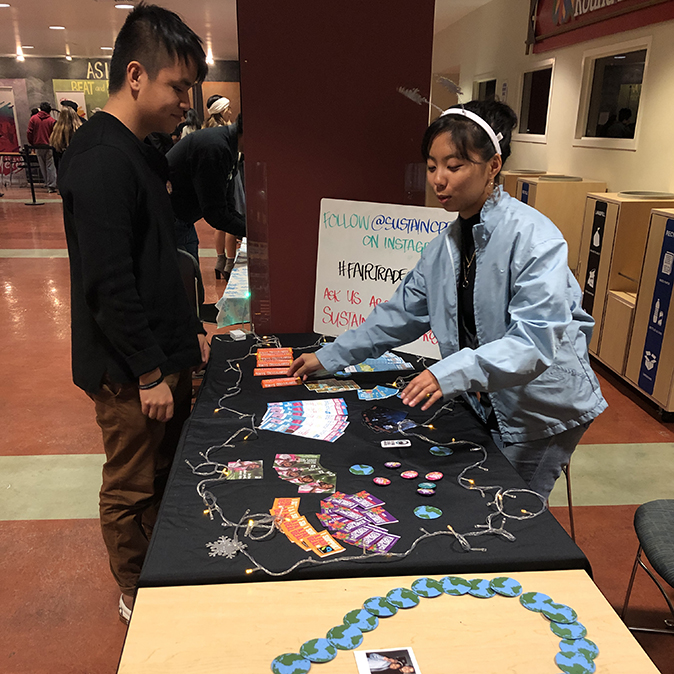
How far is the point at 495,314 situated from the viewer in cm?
146

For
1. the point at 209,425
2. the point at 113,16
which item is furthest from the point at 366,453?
the point at 113,16

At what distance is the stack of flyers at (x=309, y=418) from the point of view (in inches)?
59.7

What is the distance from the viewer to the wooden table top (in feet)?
2.85

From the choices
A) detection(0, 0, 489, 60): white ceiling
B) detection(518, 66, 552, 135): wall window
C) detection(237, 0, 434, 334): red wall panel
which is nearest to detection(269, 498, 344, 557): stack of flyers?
detection(237, 0, 434, 334): red wall panel

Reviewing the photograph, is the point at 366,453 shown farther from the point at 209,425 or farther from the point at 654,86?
the point at 654,86

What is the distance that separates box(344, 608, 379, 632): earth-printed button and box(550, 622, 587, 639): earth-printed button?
0.27m

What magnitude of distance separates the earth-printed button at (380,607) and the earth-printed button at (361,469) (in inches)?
14.5

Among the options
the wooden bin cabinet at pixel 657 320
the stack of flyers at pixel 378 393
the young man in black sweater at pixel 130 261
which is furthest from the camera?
the wooden bin cabinet at pixel 657 320

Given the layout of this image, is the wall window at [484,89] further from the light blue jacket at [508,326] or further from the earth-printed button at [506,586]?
the earth-printed button at [506,586]

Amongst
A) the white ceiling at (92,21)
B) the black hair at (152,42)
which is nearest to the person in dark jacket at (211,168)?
the black hair at (152,42)

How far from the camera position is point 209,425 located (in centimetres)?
154

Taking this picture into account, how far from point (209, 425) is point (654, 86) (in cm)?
423

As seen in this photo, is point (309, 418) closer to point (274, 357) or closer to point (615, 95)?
point (274, 357)

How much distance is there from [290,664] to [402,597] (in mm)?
217
